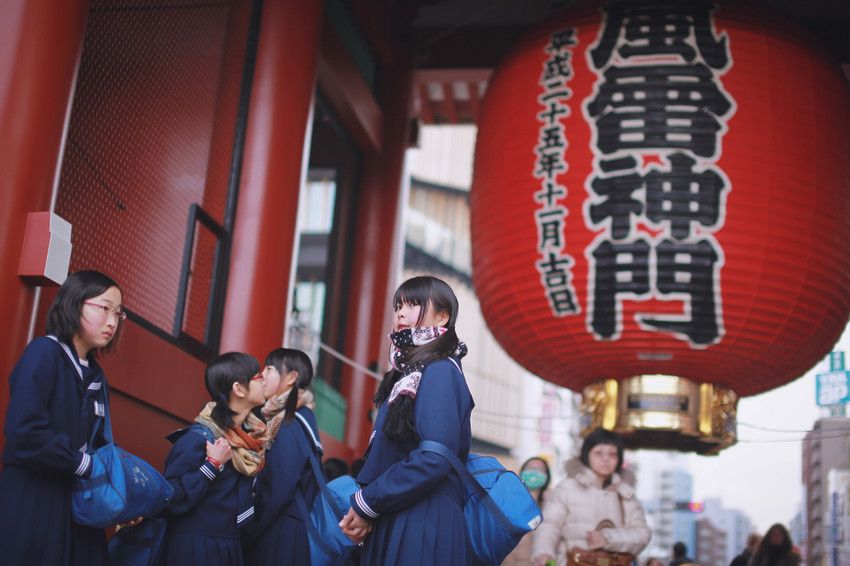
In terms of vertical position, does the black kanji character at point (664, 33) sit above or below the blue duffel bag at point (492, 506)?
above

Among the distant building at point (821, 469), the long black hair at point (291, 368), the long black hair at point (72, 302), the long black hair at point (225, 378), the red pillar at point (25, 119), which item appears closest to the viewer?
the long black hair at point (72, 302)

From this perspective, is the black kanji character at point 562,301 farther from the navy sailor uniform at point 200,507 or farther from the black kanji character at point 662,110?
the navy sailor uniform at point 200,507

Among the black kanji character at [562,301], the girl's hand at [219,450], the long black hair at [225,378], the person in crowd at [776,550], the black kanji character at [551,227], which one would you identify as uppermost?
the black kanji character at [551,227]

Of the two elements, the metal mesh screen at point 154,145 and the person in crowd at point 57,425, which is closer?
the person in crowd at point 57,425

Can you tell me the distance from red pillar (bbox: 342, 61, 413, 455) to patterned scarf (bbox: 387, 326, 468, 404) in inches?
225

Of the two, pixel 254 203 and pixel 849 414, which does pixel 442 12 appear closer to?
pixel 254 203

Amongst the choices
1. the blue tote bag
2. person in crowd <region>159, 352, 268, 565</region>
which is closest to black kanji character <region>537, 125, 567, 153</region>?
person in crowd <region>159, 352, 268, 565</region>

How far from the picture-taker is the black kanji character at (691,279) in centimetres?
527

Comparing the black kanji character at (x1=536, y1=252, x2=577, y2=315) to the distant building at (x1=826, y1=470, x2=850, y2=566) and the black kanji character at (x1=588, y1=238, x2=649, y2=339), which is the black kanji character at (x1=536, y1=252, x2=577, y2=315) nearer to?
the black kanji character at (x1=588, y1=238, x2=649, y2=339)

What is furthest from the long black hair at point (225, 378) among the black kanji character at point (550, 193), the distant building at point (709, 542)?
the distant building at point (709, 542)

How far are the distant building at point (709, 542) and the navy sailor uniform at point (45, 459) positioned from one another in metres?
39.3

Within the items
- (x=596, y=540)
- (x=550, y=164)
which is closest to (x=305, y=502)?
(x=596, y=540)

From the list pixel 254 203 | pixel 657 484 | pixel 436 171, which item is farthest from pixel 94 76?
pixel 657 484

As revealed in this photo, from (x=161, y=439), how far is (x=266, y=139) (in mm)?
1960
